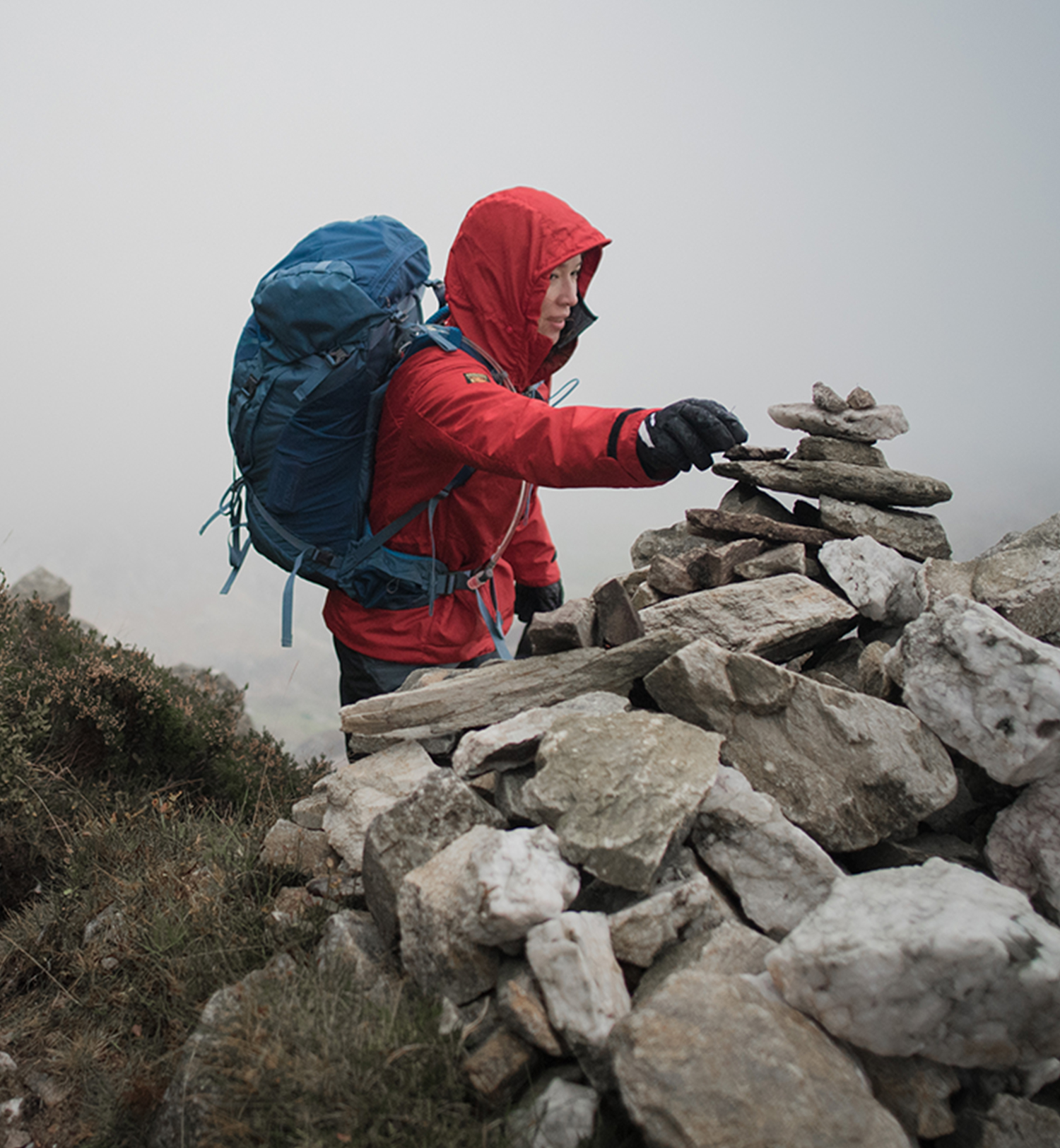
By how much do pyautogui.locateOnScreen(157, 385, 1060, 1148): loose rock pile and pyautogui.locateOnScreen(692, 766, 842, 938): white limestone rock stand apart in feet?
0.04

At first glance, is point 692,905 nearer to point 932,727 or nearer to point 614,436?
point 932,727

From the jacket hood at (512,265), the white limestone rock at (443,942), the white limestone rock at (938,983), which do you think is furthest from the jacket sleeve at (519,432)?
the white limestone rock at (938,983)

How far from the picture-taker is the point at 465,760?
346 centimetres

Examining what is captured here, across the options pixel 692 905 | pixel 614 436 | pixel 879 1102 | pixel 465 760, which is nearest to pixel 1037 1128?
pixel 879 1102

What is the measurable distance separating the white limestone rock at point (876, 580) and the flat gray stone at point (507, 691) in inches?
55.1

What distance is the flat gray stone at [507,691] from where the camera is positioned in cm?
394

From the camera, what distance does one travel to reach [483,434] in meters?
3.65

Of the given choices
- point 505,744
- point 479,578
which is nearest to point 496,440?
point 505,744

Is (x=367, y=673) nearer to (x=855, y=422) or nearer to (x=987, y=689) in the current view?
(x=987, y=689)

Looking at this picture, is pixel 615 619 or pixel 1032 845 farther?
pixel 615 619

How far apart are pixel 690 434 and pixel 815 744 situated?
4.67 ft

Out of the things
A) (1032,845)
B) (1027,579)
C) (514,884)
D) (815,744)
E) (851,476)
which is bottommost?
(1032,845)

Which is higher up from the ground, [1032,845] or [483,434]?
[483,434]

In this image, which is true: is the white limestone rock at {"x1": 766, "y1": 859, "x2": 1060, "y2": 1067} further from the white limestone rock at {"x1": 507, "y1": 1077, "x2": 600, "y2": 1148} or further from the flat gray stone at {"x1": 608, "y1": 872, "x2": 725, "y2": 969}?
the white limestone rock at {"x1": 507, "y1": 1077, "x2": 600, "y2": 1148}
